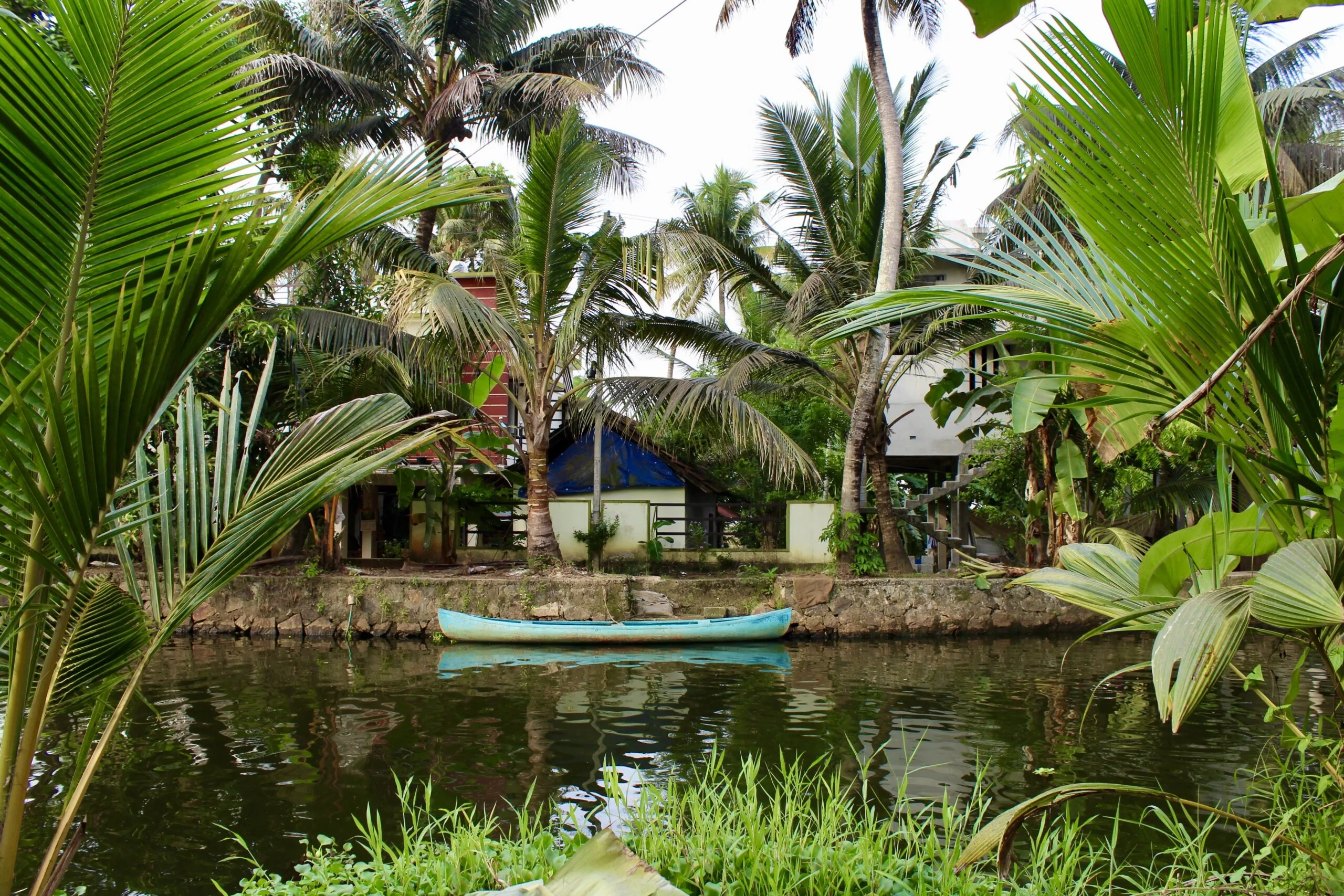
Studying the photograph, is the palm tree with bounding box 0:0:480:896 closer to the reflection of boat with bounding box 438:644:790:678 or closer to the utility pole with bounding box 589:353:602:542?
the reflection of boat with bounding box 438:644:790:678

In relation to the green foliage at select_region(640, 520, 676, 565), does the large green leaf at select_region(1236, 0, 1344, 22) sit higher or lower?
higher

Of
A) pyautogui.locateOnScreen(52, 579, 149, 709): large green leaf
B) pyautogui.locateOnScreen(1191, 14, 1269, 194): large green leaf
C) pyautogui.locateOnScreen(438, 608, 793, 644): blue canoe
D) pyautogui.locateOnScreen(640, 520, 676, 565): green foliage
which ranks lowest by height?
pyautogui.locateOnScreen(438, 608, 793, 644): blue canoe

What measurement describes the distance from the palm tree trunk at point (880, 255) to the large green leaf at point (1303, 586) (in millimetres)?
11022

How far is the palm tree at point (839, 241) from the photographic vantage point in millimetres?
14047

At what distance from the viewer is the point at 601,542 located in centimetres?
1550

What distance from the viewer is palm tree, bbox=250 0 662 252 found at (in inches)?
622

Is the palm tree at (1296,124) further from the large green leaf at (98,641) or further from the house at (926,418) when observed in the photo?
the large green leaf at (98,641)

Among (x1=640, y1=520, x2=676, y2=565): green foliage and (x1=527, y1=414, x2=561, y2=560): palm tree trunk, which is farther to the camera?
(x1=640, y1=520, x2=676, y2=565): green foliage

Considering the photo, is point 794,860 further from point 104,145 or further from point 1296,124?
point 1296,124

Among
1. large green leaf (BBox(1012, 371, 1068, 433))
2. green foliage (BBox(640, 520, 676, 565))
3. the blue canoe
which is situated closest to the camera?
large green leaf (BBox(1012, 371, 1068, 433))

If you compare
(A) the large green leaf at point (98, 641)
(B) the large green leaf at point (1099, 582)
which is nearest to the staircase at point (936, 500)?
(B) the large green leaf at point (1099, 582)

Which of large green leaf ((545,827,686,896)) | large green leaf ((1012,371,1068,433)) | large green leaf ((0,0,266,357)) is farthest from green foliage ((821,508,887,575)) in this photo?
large green leaf ((0,0,266,357))

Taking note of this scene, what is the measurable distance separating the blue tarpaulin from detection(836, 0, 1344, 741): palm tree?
15826mm

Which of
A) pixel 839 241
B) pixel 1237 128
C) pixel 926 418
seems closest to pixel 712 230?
pixel 839 241
